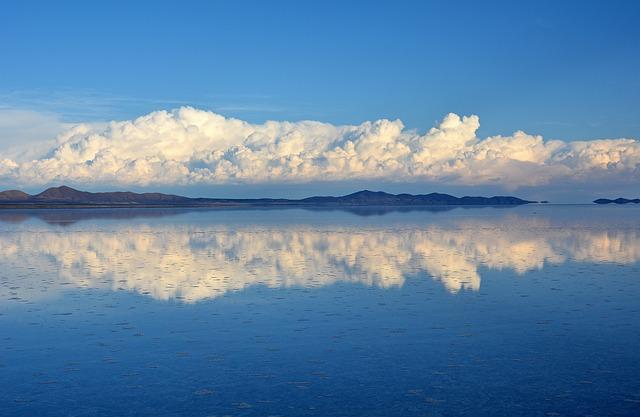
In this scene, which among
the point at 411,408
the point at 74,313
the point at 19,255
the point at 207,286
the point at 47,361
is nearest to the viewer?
the point at 411,408

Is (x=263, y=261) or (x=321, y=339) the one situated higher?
(x=263, y=261)

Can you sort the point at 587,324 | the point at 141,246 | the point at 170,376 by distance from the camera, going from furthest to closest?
1. the point at 141,246
2. the point at 587,324
3. the point at 170,376

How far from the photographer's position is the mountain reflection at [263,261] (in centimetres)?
2469

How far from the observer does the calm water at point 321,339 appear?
446 inches

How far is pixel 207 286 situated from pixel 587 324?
1373 centimetres

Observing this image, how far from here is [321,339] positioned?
15.6m

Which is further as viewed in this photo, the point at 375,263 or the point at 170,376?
the point at 375,263

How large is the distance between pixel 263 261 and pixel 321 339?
17.1 m

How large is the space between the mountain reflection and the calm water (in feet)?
0.65

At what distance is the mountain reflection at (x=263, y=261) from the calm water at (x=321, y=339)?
0.20 metres

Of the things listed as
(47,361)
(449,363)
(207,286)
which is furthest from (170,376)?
(207,286)

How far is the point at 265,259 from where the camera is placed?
1312 inches

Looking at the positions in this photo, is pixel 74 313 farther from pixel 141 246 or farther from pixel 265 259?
pixel 141 246

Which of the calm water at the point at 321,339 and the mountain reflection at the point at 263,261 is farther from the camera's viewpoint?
the mountain reflection at the point at 263,261
